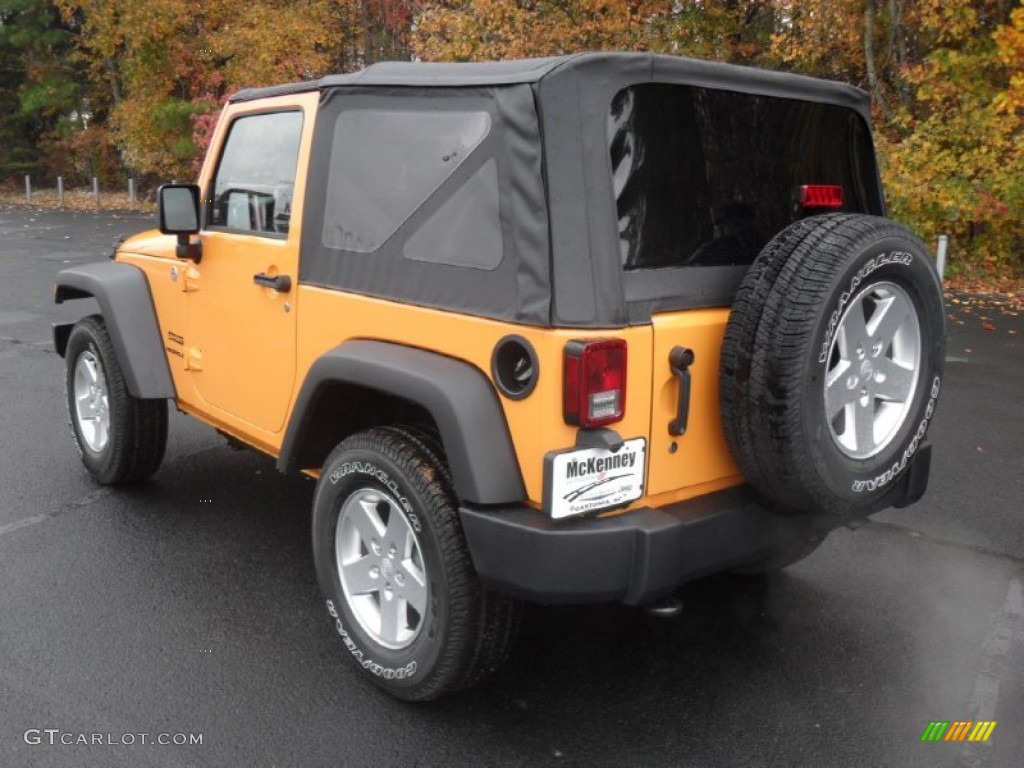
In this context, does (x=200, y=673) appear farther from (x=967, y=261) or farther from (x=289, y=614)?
(x=967, y=261)

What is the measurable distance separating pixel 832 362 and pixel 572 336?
0.88m

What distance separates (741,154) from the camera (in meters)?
3.17

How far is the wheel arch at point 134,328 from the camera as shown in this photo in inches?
178

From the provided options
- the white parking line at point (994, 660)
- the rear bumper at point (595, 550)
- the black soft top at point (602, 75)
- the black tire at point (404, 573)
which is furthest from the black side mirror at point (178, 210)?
the white parking line at point (994, 660)

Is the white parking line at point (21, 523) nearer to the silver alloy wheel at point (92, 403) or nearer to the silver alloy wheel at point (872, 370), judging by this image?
the silver alloy wheel at point (92, 403)

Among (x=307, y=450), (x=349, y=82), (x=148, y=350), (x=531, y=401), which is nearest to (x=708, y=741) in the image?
(x=531, y=401)

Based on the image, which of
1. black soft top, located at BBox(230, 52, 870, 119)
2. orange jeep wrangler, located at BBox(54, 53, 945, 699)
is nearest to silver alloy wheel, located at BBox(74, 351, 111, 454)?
orange jeep wrangler, located at BBox(54, 53, 945, 699)

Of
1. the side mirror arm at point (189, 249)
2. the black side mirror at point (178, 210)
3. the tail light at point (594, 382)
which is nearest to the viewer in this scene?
the tail light at point (594, 382)

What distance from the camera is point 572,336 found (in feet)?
8.63

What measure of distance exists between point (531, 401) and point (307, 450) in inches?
44.9

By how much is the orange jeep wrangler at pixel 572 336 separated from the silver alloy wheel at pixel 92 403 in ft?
5.74

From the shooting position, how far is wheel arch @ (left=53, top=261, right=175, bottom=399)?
14.8 feet

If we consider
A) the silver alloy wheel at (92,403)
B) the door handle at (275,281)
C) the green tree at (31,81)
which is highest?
the green tree at (31,81)

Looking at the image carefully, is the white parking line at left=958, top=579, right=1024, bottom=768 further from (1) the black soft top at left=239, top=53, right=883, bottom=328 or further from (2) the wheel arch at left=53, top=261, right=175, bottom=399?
(2) the wheel arch at left=53, top=261, right=175, bottom=399
